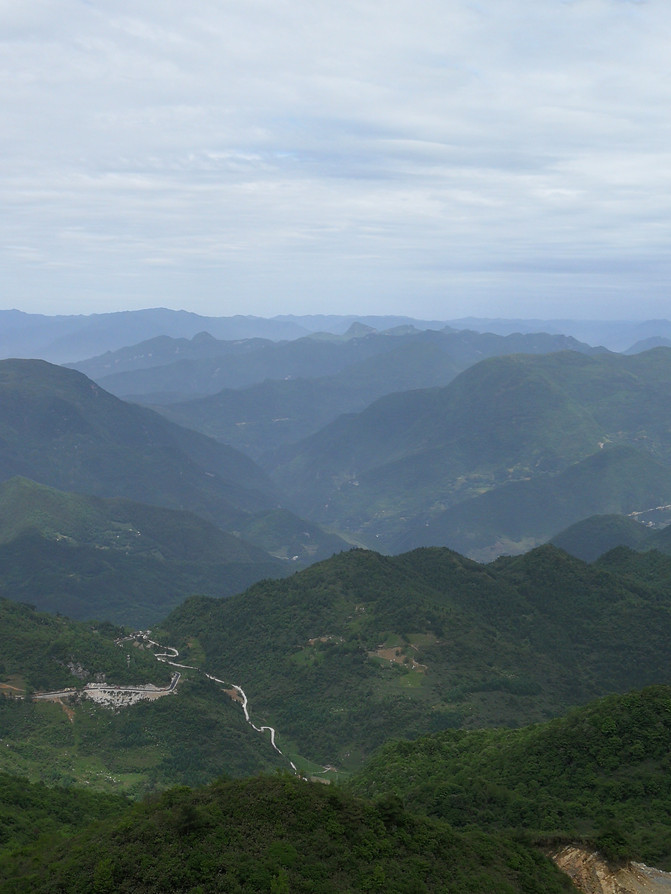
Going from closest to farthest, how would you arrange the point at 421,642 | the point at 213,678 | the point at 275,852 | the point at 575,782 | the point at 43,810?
the point at 275,852, the point at 575,782, the point at 43,810, the point at 421,642, the point at 213,678

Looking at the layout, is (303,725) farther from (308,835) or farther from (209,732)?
(308,835)

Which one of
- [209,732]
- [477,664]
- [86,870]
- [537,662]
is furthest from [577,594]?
[86,870]

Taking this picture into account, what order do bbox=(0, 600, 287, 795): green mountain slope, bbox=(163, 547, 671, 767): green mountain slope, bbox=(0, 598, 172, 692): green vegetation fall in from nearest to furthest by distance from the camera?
bbox=(0, 600, 287, 795): green mountain slope, bbox=(0, 598, 172, 692): green vegetation, bbox=(163, 547, 671, 767): green mountain slope

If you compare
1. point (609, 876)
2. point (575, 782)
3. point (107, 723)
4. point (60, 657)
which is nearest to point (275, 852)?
point (609, 876)

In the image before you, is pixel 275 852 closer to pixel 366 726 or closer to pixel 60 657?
pixel 366 726

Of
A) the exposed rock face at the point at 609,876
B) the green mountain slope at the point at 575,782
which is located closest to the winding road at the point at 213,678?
the green mountain slope at the point at 575,782

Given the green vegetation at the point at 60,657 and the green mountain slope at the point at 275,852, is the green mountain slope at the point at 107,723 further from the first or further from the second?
the green mountain slope at the point at 275,852

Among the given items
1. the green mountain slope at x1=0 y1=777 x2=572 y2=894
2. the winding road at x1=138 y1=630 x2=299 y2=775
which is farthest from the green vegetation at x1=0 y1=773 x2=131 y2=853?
the winding road at x1=138 y1=630 x2=299 y2=775

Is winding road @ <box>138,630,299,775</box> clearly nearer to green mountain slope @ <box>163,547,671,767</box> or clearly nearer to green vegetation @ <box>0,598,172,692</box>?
green mountain slope @ <box>163,547,671,767</box>
